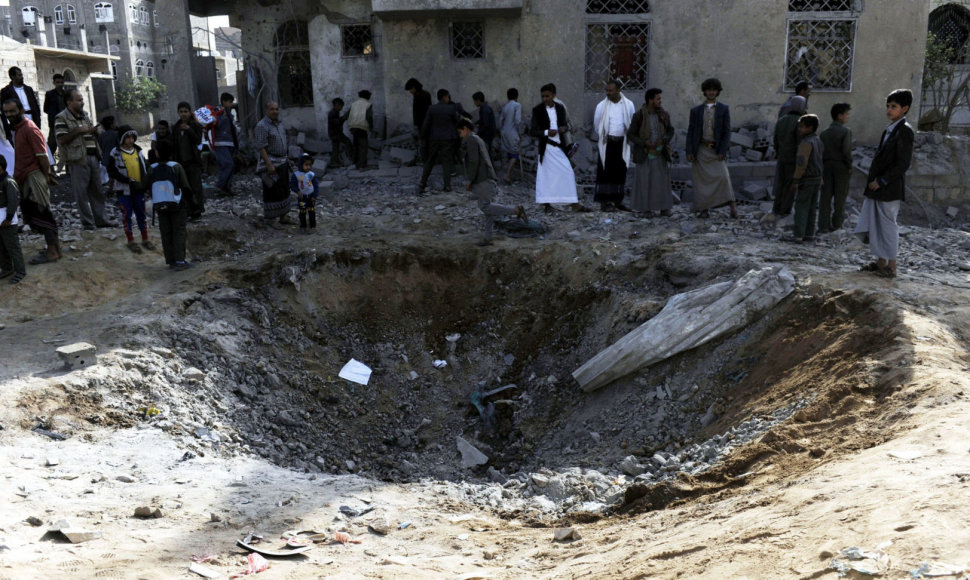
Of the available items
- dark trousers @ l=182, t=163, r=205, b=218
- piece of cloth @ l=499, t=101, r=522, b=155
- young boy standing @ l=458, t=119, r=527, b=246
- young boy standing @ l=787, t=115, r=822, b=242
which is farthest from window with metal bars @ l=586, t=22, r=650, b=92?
dark trousers @ l=182, t=163, r=205, b=218

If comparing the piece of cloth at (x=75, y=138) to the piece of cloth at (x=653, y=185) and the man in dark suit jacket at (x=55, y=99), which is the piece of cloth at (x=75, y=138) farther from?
the piece of cloth at (x=653, y=185)

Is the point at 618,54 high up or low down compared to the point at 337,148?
up

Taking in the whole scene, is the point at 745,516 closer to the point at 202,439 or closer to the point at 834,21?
the point at 202,439

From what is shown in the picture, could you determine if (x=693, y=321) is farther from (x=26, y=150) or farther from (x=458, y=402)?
(x=26, y=150)

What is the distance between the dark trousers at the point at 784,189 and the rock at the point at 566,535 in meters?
5.96

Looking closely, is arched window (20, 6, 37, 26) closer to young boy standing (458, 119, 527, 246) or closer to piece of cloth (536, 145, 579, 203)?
piece of cloth (536, 145, 579, 203)

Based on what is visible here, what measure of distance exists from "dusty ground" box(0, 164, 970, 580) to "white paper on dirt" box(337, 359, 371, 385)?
94 mm

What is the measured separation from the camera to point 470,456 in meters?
6.13

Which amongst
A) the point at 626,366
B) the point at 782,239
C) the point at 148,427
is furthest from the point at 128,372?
the point at 782,239

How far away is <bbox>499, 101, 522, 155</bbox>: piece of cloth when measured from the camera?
11.4 m

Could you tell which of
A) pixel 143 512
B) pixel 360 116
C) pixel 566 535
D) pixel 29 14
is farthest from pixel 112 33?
pixel 566 535

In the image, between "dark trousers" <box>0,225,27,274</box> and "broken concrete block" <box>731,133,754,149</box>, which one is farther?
"broken concrete block" <box>731,133,754,149</box>

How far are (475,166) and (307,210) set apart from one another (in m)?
2.24

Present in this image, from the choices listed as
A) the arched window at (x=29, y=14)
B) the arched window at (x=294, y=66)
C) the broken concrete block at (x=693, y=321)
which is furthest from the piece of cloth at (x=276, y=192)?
the arched window at (x=29, y=14)
